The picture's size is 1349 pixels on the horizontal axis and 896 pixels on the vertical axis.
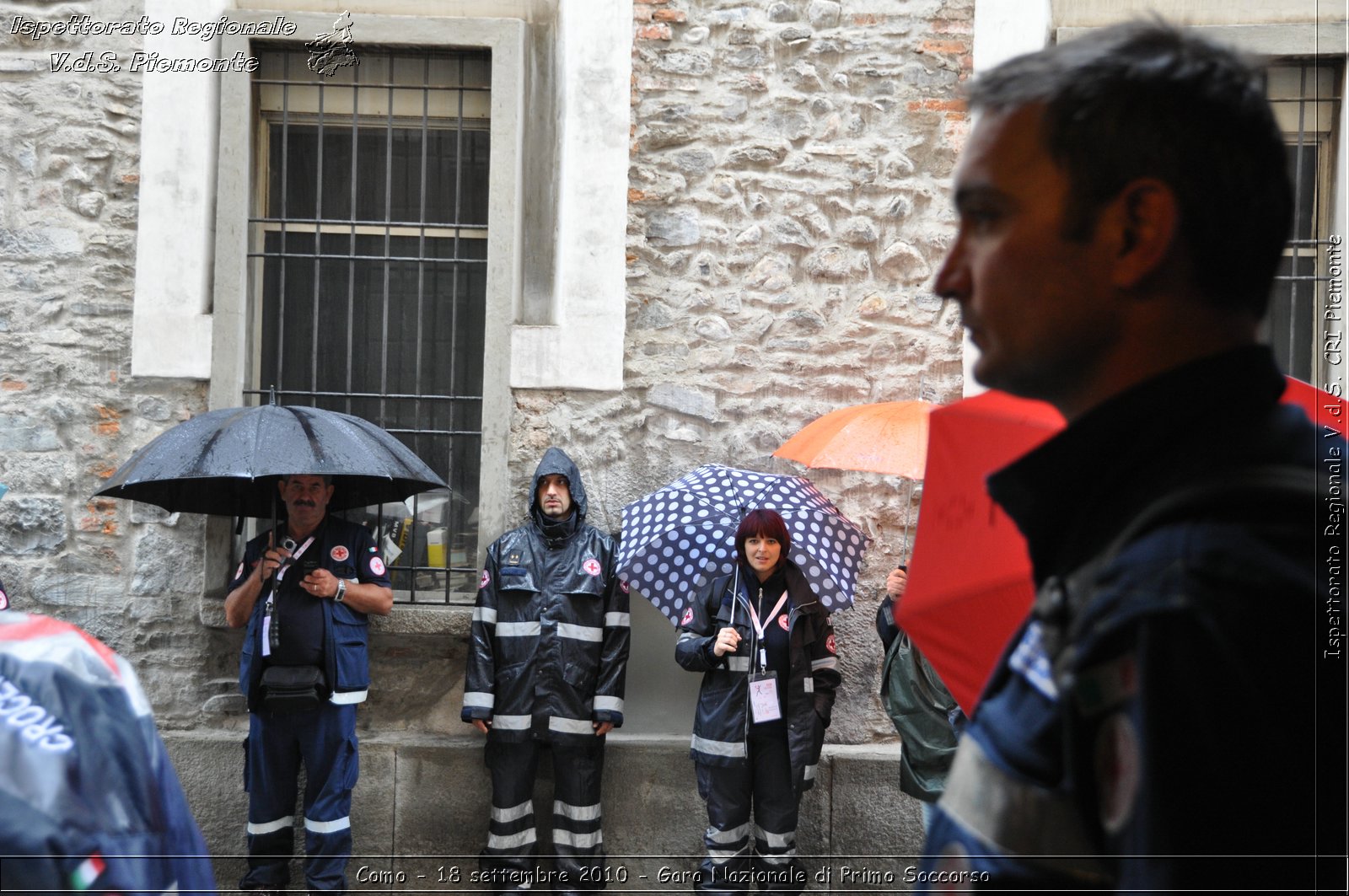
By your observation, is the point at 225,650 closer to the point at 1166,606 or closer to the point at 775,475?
the point at 775,475

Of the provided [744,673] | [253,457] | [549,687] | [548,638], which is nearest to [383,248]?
[253,457]

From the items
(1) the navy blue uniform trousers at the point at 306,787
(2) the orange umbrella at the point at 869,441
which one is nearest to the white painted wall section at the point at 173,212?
(1) the navy blue uniform trousers at the point at 306,787

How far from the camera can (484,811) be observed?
20.6ft

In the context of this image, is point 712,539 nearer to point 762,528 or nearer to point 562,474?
point 762,528

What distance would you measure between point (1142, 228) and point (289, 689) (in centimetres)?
522

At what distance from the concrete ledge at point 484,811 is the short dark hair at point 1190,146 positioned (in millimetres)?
5538

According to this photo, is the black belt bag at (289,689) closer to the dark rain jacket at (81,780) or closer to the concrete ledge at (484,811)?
the concrete ledge at (484,811)

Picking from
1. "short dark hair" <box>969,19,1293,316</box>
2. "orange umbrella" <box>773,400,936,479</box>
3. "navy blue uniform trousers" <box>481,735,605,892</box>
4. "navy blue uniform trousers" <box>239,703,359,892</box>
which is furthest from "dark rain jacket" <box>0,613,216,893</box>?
"navy blue uniform trousers" <box>481,735,605,892</box>

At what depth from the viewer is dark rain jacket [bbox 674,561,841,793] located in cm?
575

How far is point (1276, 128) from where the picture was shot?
1047 millimetres

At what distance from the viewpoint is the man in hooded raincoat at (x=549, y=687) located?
5.97 meters

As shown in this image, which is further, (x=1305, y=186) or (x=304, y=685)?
(x=1305, y=186)

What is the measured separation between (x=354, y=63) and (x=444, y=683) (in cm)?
337

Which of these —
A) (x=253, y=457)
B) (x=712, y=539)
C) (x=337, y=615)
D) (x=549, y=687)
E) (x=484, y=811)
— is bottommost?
(x=484, y=811)
